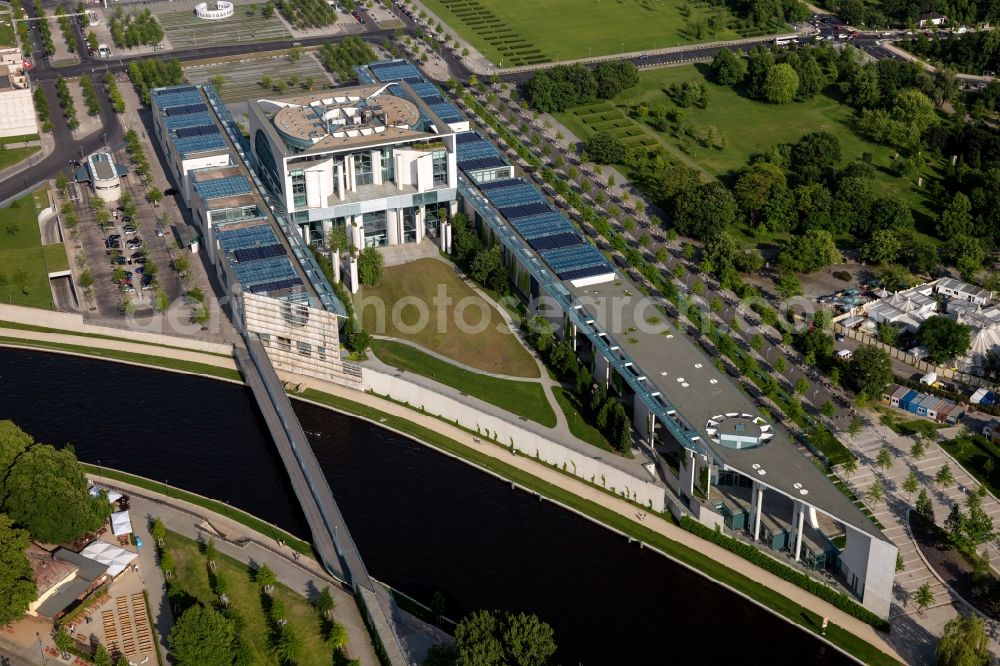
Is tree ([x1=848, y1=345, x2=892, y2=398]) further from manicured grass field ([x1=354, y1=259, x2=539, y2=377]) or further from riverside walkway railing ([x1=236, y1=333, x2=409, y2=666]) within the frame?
riverside walkway railing ([x1=236, y1=333, x2=409, y2=666])

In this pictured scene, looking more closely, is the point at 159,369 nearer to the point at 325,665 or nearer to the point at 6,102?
the point at 325,665

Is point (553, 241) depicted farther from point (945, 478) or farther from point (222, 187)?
point (945, 478)

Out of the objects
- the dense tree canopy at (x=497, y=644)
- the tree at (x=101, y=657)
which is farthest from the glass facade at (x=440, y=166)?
the tree at (x=101, y=657)

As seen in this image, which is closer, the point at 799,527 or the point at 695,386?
the point at 799,527

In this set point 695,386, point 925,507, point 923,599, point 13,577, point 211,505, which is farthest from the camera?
point 695,386

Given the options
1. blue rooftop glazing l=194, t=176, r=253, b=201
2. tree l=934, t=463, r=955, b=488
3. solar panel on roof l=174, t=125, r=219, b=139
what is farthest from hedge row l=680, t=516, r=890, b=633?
solar panel on roof l=174, t=125, r=219, b=139

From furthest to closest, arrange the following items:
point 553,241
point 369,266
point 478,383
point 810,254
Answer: point 810,254, point 369,266, point 553,241, point 478,383

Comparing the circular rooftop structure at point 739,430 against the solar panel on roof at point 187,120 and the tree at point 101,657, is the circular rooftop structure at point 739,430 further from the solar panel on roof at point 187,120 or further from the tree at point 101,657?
the solar panel on roof at point 187,120

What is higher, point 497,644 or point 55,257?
point 55,257

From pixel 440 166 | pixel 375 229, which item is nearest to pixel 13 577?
pixel 375 229
